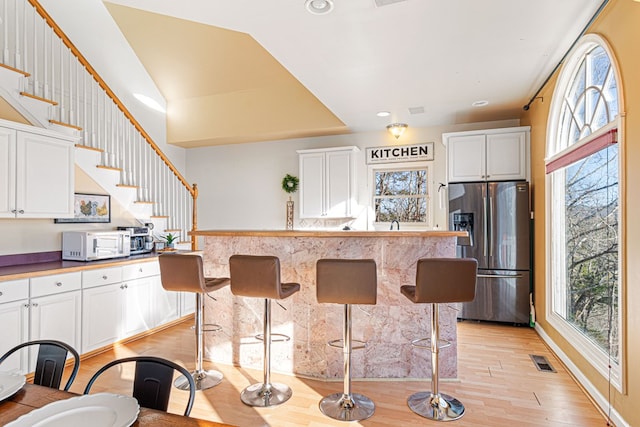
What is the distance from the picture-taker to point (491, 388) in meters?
2.76

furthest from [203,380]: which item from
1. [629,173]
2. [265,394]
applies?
[629,173]

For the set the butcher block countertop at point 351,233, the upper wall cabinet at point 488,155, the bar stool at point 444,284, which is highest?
the upper wall cabinet at point 488,155

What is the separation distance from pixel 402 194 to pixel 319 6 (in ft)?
11.4

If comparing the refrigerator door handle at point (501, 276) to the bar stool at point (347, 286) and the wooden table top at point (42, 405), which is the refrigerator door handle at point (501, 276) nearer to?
the bar stool at point (347, 286)

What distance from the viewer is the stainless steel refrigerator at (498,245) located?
427 cm

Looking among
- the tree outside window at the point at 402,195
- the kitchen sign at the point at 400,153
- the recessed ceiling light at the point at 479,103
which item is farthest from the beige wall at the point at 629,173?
the tree outside window at the point at 402,195

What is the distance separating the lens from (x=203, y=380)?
9.41 ft

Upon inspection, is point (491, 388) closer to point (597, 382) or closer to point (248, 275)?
point (597, 382)

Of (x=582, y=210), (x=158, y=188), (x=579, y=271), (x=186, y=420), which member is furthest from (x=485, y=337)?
(x=158, y=188)

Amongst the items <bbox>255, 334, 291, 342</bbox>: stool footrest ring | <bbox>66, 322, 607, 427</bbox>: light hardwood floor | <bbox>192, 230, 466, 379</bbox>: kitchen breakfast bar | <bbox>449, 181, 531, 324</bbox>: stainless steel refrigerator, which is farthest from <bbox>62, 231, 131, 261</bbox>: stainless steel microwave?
<bbox>449, 181, 531, 324</bbox>: stainless steel refrigerator

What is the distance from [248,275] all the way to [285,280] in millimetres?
587

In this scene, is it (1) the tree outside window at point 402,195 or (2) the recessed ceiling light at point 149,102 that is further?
(2) the recessed ceiling light at point 149,102

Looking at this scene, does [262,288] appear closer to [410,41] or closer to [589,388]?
[410,41]

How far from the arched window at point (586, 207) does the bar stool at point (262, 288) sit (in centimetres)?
224
